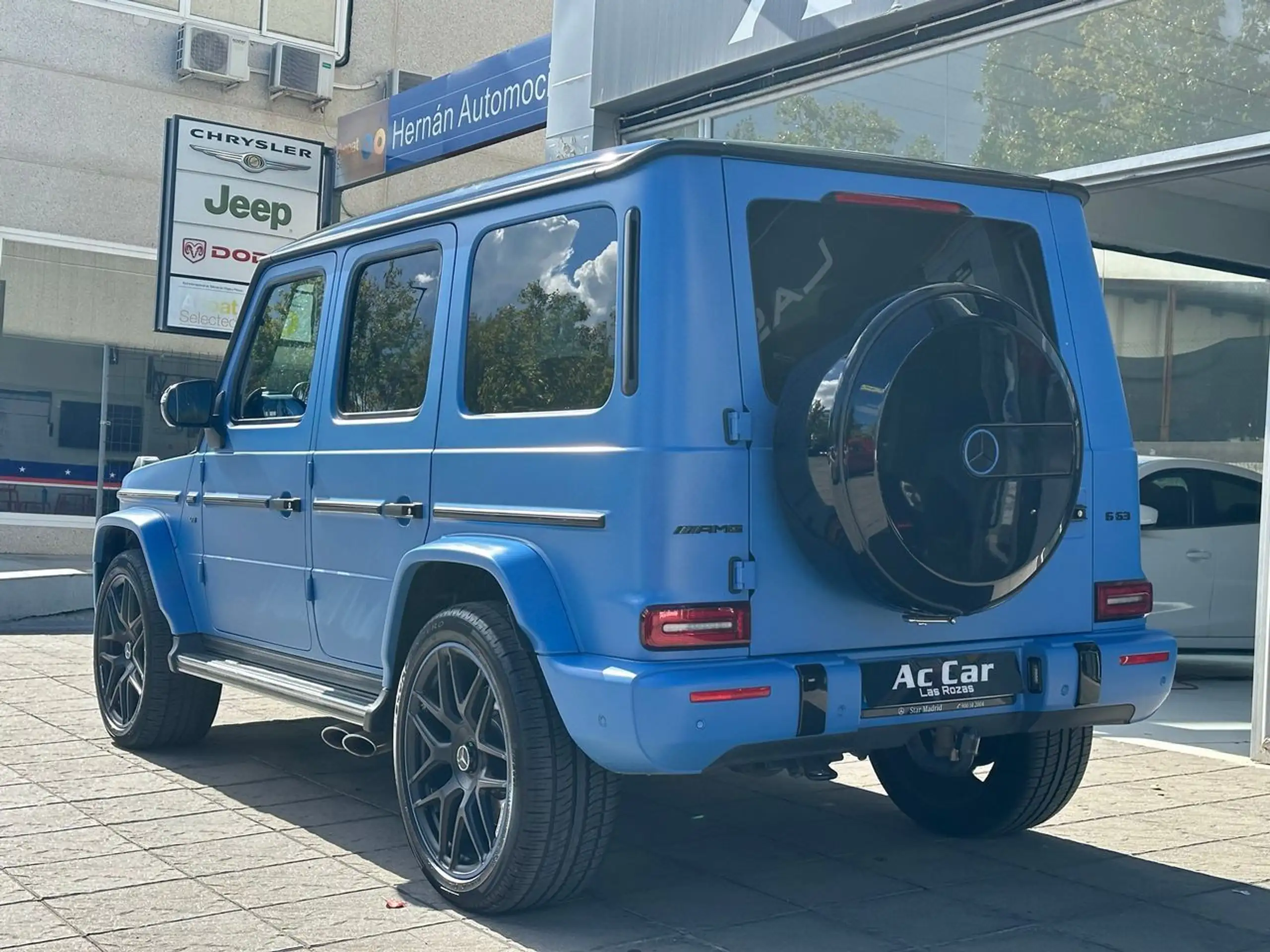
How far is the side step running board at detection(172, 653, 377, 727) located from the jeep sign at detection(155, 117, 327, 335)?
944 cm

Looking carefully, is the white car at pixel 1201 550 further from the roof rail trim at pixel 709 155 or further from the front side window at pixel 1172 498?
the roof rail trim at pixel 709 155

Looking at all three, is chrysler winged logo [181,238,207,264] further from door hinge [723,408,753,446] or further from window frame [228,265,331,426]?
door hinge [723,408,753,446]

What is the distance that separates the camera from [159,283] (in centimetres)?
Answer: 1501

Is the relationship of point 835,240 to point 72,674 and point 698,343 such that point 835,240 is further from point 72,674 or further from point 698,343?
point 72,674

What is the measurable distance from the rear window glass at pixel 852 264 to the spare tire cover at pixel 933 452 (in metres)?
0.16

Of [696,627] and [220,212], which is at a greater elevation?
[220,212]

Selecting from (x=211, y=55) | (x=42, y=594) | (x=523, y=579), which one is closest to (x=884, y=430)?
(x=523, y=579)

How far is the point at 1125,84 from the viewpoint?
7117mm

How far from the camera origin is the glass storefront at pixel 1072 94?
21.8ft

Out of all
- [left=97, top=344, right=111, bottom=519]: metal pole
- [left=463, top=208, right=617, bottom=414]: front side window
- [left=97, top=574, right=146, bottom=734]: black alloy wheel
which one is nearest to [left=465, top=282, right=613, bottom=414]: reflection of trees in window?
[left=463, top=208, right=617, bottom=414]: front side window

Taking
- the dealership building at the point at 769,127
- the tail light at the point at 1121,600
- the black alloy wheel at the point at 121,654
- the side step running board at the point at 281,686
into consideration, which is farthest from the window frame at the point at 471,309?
the dealership building at the point at 769,127

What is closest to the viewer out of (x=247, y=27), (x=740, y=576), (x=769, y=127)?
(x=740, y=576)

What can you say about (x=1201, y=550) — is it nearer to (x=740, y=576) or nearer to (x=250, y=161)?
(x=740, y=576)

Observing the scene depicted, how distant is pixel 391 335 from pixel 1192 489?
6.07 meters
